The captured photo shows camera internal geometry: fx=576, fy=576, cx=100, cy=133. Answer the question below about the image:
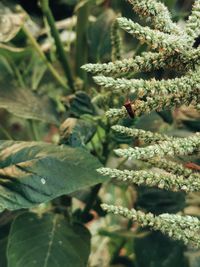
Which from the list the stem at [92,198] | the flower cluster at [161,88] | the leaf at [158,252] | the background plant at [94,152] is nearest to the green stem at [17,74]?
the background plant at [94,152]

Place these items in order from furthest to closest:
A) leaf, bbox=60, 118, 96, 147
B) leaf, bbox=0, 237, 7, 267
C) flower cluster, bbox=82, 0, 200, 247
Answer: leaf, bbox=0, 237, 7, 267 → leaf, bbox=60, 118, 96, 147 → flower cluster, bbox=82, 0, 200, 247

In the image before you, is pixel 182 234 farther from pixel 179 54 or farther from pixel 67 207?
pixel 67 207

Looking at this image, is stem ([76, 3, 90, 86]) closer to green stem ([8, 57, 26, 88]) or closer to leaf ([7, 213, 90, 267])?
green stem ([8, 57, 26, 88])

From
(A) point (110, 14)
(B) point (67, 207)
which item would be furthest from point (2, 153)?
(A) point (110, 14)

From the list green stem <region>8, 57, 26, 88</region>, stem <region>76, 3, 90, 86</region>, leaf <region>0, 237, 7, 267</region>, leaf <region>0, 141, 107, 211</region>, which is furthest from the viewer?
green stem <region>8, 57, 26, 88</region>

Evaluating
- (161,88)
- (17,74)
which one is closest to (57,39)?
(17,74)

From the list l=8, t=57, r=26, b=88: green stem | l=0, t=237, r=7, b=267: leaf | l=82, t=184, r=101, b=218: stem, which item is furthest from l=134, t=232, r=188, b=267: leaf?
l=8, t=57, r=26, b=88: green stem

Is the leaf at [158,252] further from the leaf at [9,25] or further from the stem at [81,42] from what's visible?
the leaf at [9,25]

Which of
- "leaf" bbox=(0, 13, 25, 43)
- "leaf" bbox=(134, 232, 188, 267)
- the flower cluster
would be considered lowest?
"leaf" bbox=(134, 232, 188, 267)
